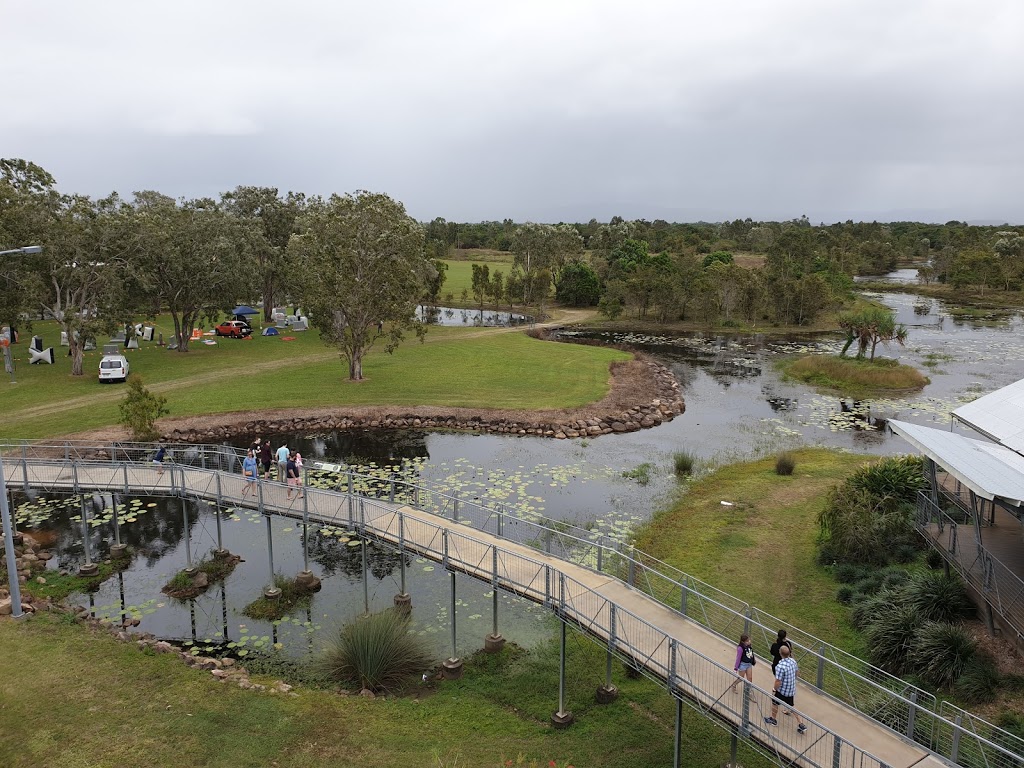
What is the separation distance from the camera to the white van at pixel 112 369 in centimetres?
4622

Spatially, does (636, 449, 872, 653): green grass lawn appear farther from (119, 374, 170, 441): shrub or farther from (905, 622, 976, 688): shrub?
(119, 374, 170, 441): shrub

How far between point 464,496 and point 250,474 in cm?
886

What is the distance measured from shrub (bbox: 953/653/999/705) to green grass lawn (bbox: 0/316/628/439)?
96.5 ft

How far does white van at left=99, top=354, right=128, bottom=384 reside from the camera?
46.2 metres

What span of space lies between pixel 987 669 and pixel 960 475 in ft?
14.0

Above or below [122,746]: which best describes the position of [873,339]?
above

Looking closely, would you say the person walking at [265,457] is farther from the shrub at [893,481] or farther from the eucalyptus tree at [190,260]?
the eucalyptus tree at [190,260]

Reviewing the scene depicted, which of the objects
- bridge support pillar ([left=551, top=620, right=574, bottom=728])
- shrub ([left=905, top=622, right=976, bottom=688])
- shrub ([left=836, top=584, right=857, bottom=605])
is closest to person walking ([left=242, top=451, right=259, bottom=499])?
bridge support pillar ([left=551, top=620, right=574, bottom=728])

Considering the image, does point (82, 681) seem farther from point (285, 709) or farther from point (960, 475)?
point (960, 475)

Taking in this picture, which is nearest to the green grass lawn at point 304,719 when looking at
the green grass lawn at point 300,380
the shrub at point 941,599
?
the shrub at point 941,599

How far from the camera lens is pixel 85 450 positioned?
33.9m

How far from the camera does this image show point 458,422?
136ft

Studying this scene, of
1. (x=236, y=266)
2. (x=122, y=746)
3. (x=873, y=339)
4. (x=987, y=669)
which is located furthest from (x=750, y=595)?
(x=236, y=266)

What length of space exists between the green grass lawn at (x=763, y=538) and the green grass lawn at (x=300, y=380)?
15065 millimetres
